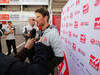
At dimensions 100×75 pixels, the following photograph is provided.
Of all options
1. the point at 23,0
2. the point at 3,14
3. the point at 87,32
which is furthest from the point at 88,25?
the point at 23,0

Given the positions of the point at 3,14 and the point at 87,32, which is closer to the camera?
the point at 87,32

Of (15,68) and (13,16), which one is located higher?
(13,16)

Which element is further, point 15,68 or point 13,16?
point 13,16

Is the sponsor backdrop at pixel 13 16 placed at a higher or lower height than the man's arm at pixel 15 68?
higher

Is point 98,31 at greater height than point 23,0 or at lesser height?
lesser

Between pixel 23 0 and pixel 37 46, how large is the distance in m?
11.9

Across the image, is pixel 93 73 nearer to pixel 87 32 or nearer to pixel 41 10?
pixel 87 32

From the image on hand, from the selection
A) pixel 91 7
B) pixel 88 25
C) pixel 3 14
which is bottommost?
pixel 88 25

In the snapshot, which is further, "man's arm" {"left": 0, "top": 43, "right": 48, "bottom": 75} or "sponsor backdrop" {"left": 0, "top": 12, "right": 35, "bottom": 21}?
"sponsor backdrop" {"left": 0, "top": 12, "right": 35, "bottom": 21}

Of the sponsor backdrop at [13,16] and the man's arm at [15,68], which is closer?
the man's arm at [15,68]

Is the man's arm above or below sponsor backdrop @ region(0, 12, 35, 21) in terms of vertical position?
below

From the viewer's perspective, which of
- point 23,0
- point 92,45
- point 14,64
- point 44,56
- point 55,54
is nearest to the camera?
point 14,64

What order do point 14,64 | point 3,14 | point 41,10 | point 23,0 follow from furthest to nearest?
point 23,0, point 3,14, point 41,10, point 14,64

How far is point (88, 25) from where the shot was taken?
3.63 feet
